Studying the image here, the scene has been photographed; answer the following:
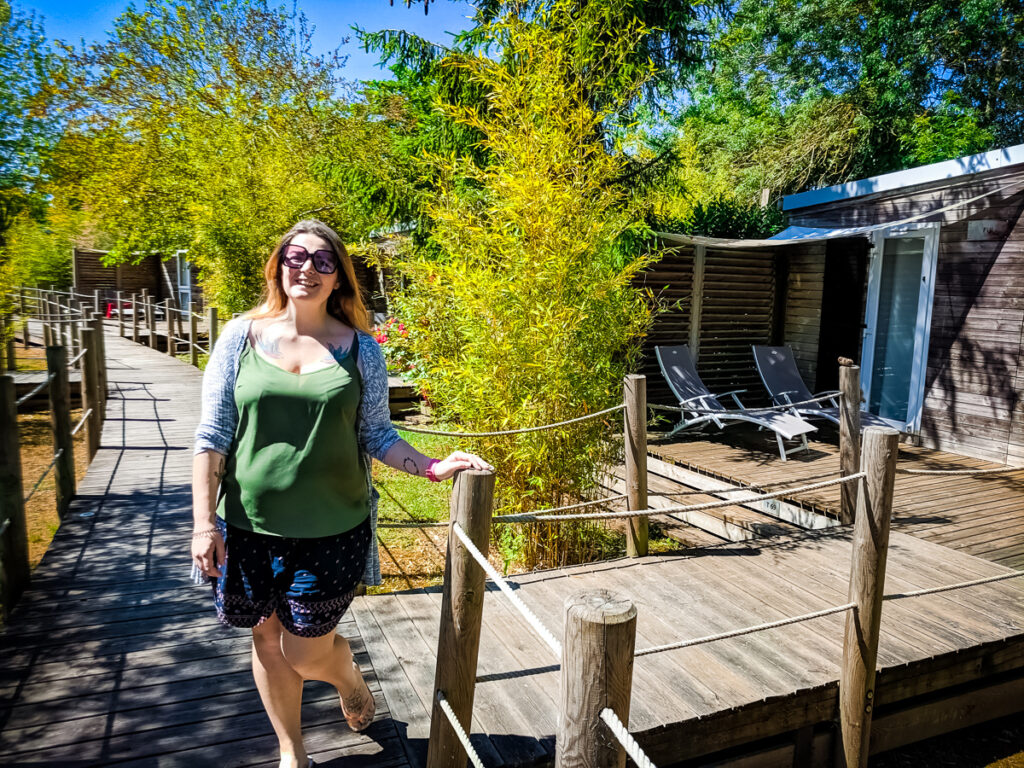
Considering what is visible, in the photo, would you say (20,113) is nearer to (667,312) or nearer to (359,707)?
(667,312)

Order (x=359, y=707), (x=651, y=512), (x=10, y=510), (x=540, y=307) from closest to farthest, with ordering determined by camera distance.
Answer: (x=359, y=707) < (x=651, y=512) < (x=10, y=510) < (x=540, y=307)

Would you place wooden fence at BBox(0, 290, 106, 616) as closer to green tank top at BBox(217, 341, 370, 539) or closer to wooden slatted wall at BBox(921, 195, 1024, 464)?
green tank top at BBox(217, 341, 370, 539)

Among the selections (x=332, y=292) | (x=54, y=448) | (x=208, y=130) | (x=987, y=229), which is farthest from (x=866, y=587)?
(x=208, y=130)

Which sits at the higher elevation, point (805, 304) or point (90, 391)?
point (805, 304)

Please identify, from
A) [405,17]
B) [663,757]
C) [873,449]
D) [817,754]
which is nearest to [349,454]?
[663,757]

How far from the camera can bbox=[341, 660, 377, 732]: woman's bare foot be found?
2428mm

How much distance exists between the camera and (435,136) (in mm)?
7996

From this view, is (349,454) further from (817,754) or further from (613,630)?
(817,754)

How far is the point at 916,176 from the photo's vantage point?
741 cm

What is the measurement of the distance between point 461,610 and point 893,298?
764 cm

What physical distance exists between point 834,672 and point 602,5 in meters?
5.57

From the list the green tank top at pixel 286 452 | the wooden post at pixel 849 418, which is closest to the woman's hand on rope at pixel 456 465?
the green tank top at pixel 286 452

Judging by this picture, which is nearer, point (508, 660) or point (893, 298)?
point (508, 660)

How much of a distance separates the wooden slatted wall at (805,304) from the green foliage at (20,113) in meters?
8.50
